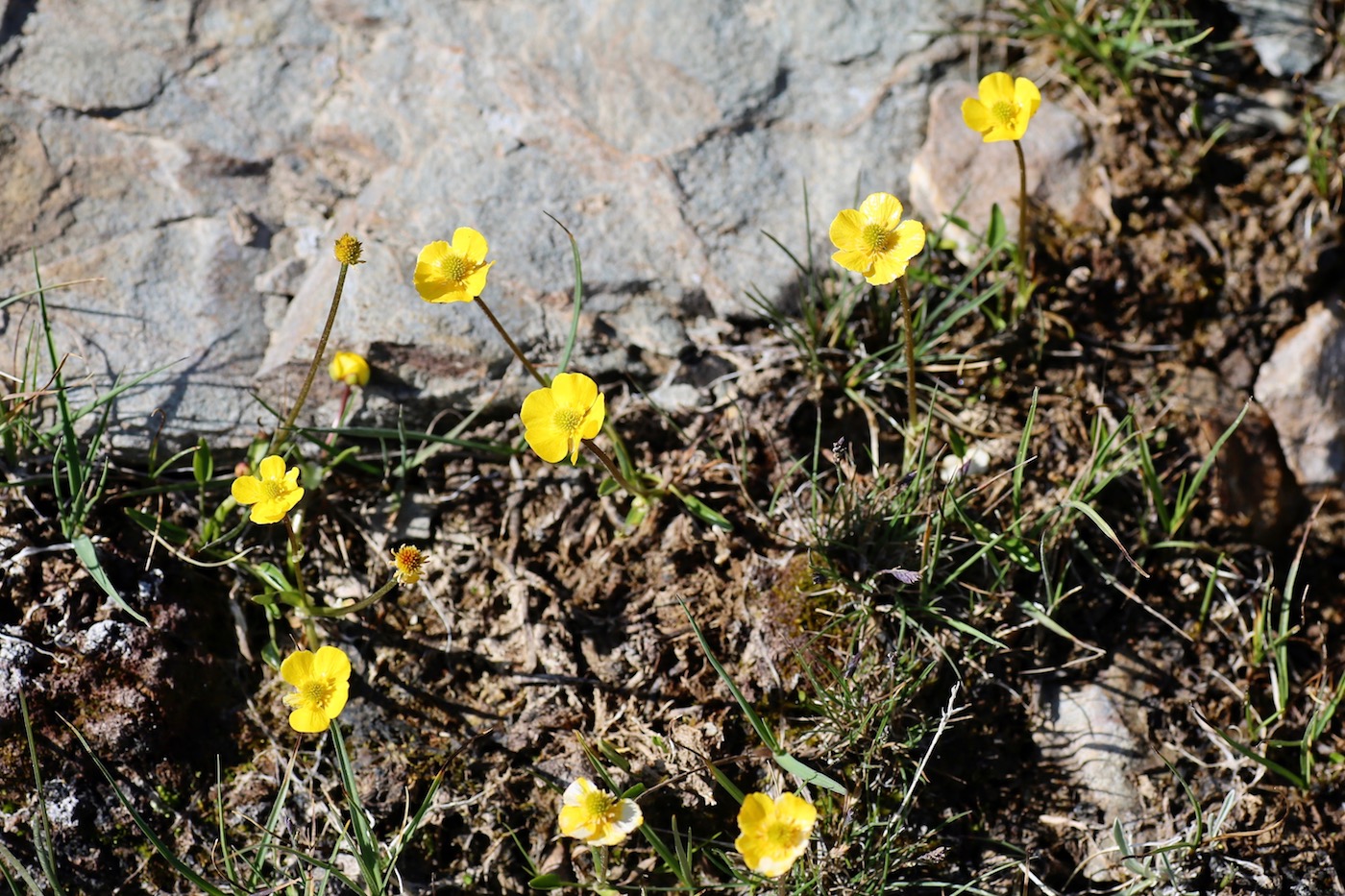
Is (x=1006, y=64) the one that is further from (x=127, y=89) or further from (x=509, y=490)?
(x=127, y=89)

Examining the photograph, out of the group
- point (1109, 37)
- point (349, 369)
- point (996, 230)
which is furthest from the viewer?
point (1109, 37)

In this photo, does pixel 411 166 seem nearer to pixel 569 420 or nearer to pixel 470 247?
pixel 470 247

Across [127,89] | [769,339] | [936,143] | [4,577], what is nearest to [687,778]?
[769,339]

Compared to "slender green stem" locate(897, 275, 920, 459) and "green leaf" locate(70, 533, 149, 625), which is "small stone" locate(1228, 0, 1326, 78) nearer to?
"slender green stem" locate(897, 275, 920, 459)

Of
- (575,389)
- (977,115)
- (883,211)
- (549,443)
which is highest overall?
(977,115)

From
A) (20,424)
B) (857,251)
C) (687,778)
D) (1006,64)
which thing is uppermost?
(1006,64)

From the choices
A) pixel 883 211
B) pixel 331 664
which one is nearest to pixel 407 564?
pixel 331 664

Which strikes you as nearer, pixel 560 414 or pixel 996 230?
pixel 560 414
